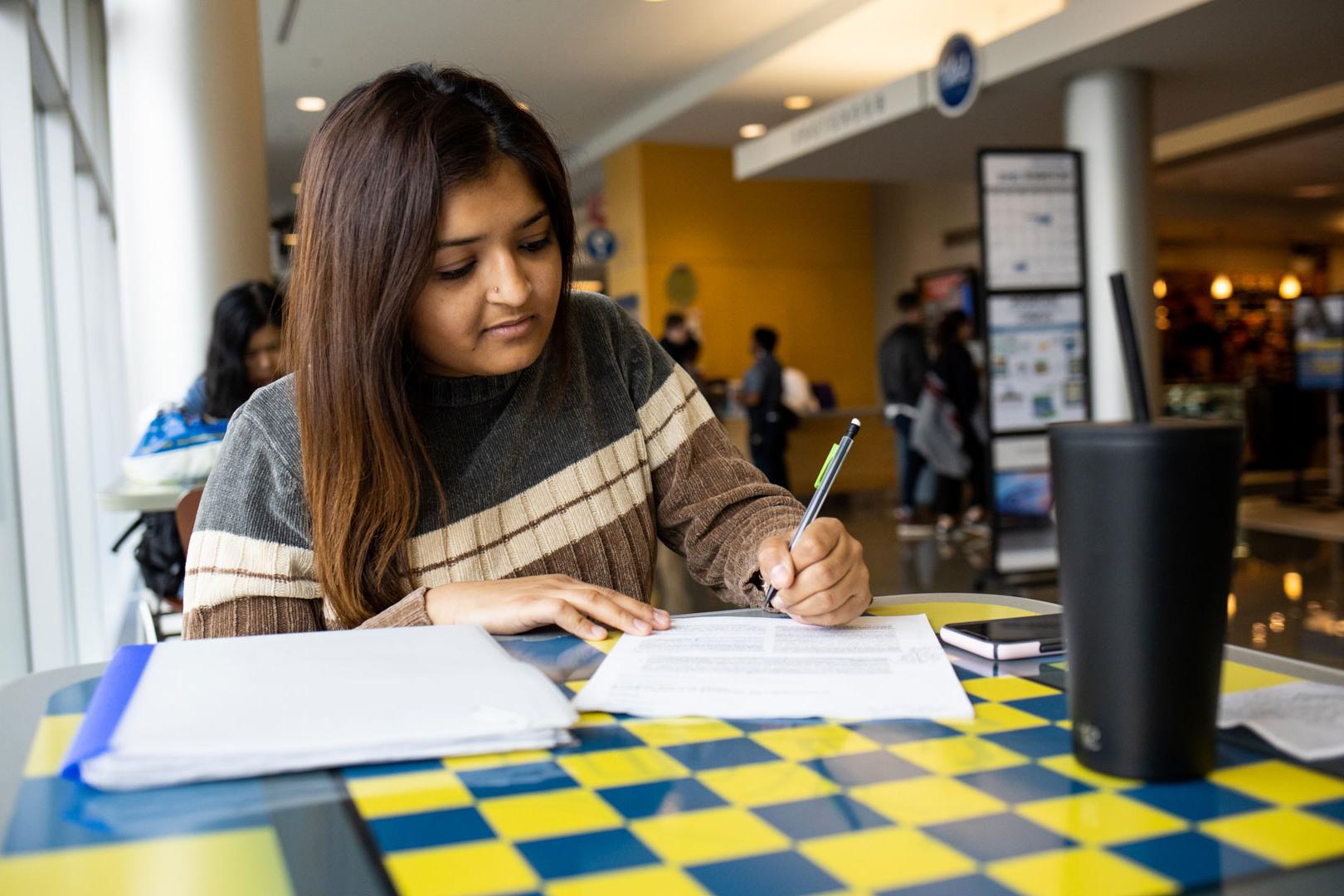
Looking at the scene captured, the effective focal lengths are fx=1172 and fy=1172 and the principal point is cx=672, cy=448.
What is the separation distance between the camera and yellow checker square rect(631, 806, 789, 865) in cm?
53

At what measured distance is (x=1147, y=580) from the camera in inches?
22.7

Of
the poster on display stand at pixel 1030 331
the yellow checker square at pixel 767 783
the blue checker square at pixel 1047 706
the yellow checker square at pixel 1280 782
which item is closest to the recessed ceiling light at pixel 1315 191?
the poster on display stand at pixel 1030 331

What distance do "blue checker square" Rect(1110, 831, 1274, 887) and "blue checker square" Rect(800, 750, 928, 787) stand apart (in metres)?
0.14

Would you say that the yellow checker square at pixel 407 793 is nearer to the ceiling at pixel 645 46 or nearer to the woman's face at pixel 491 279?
the woman's face at pixel 491 279

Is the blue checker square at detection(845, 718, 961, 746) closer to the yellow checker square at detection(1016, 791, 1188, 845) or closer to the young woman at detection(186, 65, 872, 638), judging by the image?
the yellow checker square at detection(1016, 791, 1188, 845)

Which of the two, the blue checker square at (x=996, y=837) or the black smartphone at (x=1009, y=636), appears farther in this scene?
the black smartphone at (x=1009, y=636)

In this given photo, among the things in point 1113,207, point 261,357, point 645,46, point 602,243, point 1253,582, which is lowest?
point 1253,582

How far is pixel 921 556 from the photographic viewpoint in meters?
6.72

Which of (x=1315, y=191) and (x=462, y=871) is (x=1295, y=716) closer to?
(x=462, y=871)

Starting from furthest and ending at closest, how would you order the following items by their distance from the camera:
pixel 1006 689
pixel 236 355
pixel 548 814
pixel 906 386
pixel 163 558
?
pixel 906 386, pixel 236 355, pixel 163 558, pixel 1006 689, pixel 548 814

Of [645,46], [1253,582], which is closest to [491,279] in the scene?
[1253,582]

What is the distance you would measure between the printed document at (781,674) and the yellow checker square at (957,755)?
0.05m

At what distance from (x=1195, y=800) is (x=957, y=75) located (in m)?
6.48

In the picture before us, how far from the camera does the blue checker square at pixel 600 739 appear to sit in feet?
2.31
